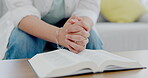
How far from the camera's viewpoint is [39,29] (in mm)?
1059

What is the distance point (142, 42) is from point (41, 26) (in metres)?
1.21

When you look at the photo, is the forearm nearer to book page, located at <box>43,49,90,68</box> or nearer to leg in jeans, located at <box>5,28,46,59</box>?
leg in jeans, located at <box>5,28,46,59</box>

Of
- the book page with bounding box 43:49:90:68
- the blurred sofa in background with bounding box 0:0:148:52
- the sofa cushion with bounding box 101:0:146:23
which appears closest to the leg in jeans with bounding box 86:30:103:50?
the book page with bounding box 43:49:90:68

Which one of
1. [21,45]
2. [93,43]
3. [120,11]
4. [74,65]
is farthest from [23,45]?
[120,11]

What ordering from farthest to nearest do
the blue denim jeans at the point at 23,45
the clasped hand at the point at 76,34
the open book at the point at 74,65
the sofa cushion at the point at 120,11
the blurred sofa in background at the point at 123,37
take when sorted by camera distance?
the sofa cushion at the point at 120,11, the blurred sofa in background at the point at 123,37, the blue denim jeans at the point at 23,45, the clasped hand at the point at 76,34, the open book at the point at 74,65

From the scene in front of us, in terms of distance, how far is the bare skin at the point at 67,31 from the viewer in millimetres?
902

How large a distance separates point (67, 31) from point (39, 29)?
18 centimetres

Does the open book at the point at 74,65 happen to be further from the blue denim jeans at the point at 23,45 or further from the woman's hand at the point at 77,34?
the blue denim jeans at the point at 23,45

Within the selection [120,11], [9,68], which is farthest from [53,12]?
[120,11]

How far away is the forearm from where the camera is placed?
1043 mm

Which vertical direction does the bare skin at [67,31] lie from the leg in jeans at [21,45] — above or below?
above

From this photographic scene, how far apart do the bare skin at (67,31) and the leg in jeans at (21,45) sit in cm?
3

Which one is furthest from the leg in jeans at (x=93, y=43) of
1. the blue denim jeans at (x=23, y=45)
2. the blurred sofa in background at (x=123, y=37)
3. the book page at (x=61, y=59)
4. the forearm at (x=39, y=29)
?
the blurred sofa in background at (x=123, y=37)

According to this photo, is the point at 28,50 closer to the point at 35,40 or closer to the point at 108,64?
the point at 35,40
